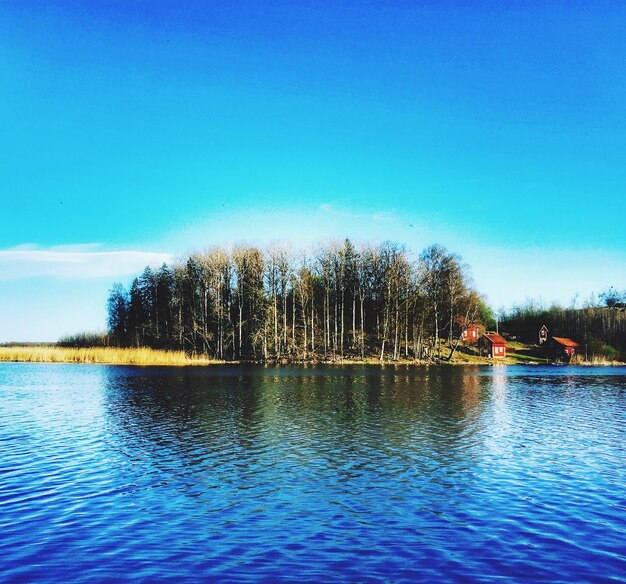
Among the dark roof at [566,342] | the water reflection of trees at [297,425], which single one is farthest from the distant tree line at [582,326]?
the water reflection of trees at [297,425]

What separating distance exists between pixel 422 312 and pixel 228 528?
89.9 meters

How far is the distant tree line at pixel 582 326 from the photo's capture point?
125 metres

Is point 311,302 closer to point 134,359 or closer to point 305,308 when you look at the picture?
point 305,308

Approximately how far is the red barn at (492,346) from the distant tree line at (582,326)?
20911mm

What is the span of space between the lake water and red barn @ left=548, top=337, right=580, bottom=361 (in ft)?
310

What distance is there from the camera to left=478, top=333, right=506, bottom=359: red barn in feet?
387

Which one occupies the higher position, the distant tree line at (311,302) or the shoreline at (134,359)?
the distant tree line at (311,302)

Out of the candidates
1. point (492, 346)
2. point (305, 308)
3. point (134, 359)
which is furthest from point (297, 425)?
point (492, 346)

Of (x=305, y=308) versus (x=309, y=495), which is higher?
(x=305, y=308)

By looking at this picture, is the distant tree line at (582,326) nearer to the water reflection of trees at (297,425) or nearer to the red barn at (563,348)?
the red barn at (563,348)

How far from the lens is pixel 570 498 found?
629 inches

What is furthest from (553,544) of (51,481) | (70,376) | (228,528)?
(70,376)

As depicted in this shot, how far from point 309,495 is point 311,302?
90235mm

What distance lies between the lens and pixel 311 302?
106 m
